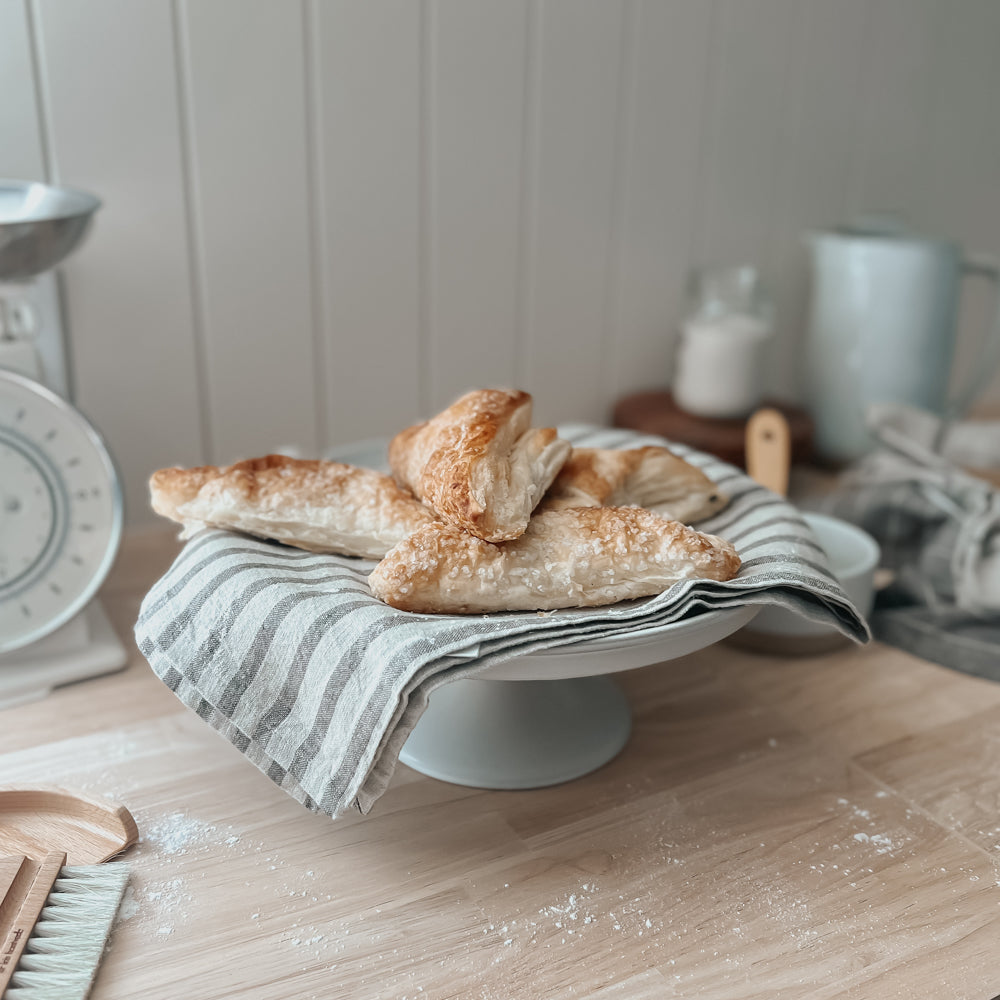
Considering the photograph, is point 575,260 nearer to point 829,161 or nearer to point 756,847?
point 829,161

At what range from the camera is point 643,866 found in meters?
0.63

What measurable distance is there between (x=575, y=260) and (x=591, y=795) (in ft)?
2.42

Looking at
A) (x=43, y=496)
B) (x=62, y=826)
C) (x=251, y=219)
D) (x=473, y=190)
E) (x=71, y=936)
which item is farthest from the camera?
(x=473, y=190)

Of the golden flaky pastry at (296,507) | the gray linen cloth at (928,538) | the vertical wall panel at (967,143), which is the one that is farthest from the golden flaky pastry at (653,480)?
the vertical wall panel at (967,143)

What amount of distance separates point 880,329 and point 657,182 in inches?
13.4

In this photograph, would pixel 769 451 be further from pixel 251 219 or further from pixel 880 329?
pixel 251 219

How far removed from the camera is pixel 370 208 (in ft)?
3.58

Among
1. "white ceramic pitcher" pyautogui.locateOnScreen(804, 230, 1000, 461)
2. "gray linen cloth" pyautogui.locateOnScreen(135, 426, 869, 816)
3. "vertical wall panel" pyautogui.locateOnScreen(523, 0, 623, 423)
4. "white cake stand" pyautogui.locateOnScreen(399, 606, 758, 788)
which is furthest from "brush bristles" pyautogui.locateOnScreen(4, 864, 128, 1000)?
"white ceramic pitcher" pyautogui.locateOnScreen(804, 230, 1000, 461)

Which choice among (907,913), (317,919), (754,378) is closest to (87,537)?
(317,919)

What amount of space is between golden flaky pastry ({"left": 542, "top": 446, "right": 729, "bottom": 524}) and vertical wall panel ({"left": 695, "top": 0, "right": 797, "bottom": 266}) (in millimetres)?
622

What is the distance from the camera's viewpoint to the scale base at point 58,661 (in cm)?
80

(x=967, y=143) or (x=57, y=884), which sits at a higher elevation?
(x=967, y=143)

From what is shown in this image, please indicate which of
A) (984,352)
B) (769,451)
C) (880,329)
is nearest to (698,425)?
(769,451)

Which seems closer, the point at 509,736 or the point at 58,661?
the point at 509,736
